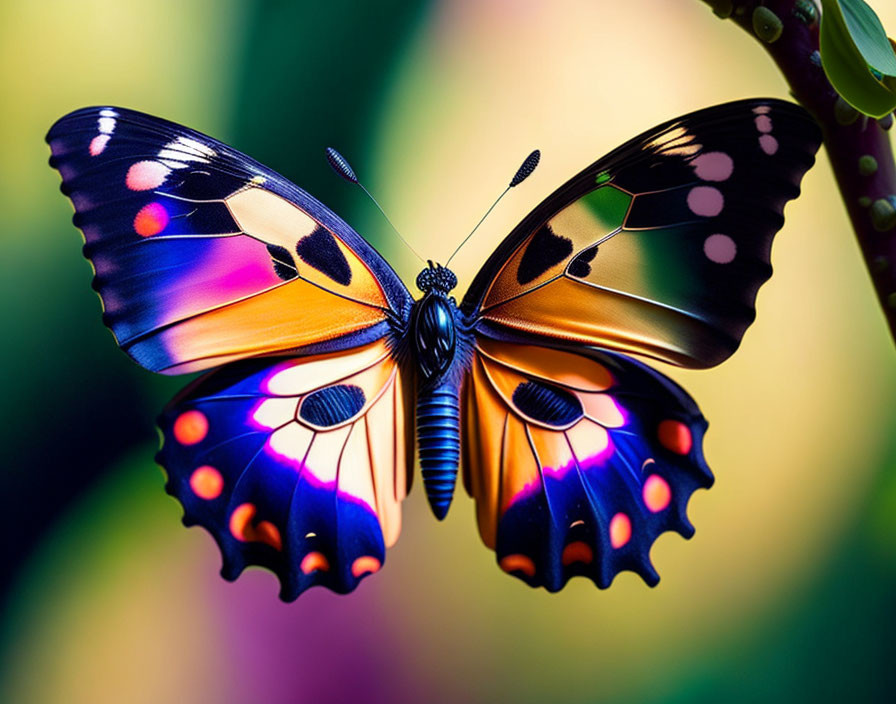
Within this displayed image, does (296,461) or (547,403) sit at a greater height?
(547,403)

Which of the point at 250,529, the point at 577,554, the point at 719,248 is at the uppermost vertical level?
the point at 719,248

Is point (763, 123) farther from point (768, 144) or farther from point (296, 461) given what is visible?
point (296, 461)

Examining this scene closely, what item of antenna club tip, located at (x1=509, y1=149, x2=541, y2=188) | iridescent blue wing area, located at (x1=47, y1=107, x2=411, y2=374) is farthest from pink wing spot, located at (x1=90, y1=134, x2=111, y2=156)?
antenna club tip, located at (x1=509, y1=149, x2=541, y2=188)

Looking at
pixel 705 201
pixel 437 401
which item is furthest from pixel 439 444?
pixel 705 201

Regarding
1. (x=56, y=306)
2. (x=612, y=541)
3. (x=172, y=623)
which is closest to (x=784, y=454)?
(x=612, y=541)

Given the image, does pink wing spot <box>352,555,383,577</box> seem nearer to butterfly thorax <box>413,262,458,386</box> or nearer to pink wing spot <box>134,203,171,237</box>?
butterfly thorax <box>413,262,458,386</box>

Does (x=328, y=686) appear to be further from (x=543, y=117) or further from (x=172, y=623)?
(x=543, y=117)
